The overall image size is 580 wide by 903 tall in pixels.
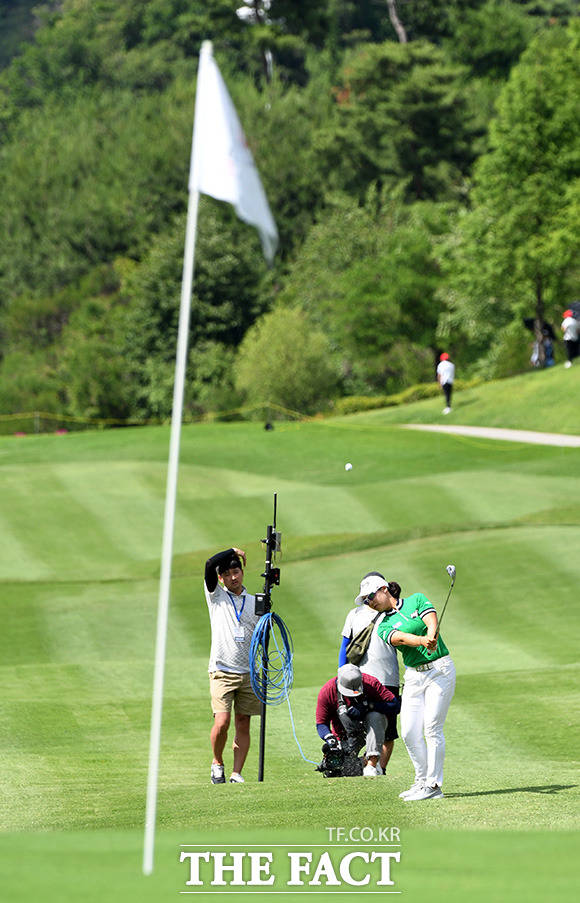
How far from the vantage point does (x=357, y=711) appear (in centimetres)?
1297

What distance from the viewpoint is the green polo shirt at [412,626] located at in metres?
12.2

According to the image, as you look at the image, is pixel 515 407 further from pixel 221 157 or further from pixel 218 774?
pixel 221 157

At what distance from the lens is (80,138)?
106438 millimetres

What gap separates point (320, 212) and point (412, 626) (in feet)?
263

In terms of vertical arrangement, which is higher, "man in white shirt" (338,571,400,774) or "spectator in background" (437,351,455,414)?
"spectator in background" (437,351,455,414)

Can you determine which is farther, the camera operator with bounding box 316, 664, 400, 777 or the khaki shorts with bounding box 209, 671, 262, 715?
the khaki shorts with bounding box 209, 671, 262, 715

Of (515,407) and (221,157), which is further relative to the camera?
(515,407)

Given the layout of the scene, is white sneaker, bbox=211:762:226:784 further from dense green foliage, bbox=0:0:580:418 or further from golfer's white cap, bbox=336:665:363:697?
dense green foliage, bbox=0:0:580:418

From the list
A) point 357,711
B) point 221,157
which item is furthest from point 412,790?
point 221,157

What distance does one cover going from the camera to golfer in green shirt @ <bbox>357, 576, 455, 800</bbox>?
12.0 metres

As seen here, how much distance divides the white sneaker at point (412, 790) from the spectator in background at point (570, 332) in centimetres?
4124

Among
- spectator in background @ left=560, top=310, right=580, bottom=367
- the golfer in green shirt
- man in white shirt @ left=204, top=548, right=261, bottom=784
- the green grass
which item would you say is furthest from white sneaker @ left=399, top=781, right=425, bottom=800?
spectator in background @ left=560, top=310, right=580, bottom=367

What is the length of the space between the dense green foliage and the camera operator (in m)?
47.7

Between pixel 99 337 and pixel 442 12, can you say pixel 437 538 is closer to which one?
pixel 99 337
